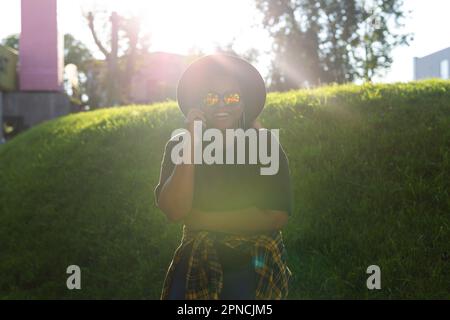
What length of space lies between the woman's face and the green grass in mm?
3331

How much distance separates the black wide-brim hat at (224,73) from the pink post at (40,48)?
2134 centimetres

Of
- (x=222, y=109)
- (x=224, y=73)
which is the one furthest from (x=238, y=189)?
(x=224, y=73)

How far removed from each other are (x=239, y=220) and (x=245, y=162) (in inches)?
10.2

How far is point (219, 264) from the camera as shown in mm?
2246

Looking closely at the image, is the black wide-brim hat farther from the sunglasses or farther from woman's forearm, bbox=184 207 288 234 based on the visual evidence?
woman's forearm, bbox=184 207 288 234

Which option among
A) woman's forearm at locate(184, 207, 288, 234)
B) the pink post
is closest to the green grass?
woman's forearm at locate(184, 207, 288, 234)

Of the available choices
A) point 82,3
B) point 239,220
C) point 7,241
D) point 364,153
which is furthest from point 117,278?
point 82,3

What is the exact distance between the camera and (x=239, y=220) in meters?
2.28

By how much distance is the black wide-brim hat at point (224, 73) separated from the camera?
2.38 m

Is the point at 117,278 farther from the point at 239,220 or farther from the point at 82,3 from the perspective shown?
the point at 82,3

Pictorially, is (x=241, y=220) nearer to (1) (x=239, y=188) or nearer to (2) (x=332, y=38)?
(1) (x=239, y=188)

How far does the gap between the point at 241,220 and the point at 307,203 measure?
13.7 ft

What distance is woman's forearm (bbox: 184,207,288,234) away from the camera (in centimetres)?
228

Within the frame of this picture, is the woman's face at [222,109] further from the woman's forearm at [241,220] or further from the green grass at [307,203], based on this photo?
the green grass at [307,203]
